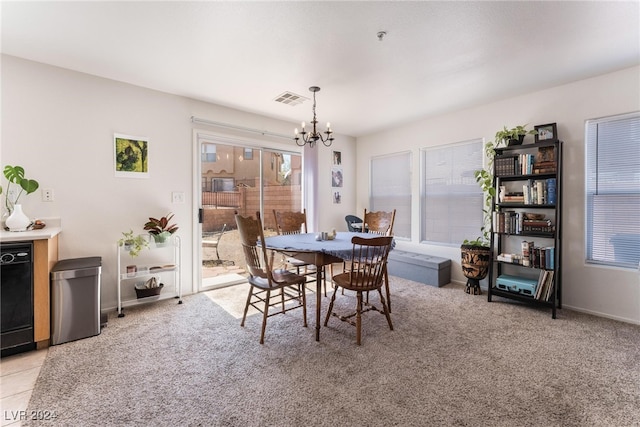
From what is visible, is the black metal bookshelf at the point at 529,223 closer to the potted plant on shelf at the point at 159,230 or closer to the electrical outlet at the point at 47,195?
the potted plant on shelf at the point at 159,230

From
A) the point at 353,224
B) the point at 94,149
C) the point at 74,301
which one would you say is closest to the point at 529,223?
the point at 353,224

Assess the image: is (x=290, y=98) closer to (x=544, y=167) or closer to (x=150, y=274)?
(x=150, y=274)

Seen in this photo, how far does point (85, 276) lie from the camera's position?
2402 mm

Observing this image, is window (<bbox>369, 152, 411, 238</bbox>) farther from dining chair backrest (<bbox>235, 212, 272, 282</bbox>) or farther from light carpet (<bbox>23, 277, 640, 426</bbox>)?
dining chair backrest (<bbox>235, 212, 272, 282</bbox>)

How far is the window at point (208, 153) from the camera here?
3.70m

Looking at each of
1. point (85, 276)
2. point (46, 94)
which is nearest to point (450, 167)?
point (85, 276)

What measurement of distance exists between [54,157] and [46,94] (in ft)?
1.95

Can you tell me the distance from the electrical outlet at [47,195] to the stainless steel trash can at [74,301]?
2.22 feet

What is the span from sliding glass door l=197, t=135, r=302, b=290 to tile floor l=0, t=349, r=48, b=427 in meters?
1.69

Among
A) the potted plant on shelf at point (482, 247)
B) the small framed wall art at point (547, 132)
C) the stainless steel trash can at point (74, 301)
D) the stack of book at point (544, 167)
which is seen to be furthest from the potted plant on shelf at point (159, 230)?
the small framed wall art at point (547, 132)

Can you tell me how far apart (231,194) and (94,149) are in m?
1.60

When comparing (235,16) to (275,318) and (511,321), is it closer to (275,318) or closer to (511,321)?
(275,318)

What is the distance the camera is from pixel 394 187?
16.1ft

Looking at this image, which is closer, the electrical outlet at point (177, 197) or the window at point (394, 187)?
the electrical outlet at point (177, 197)
